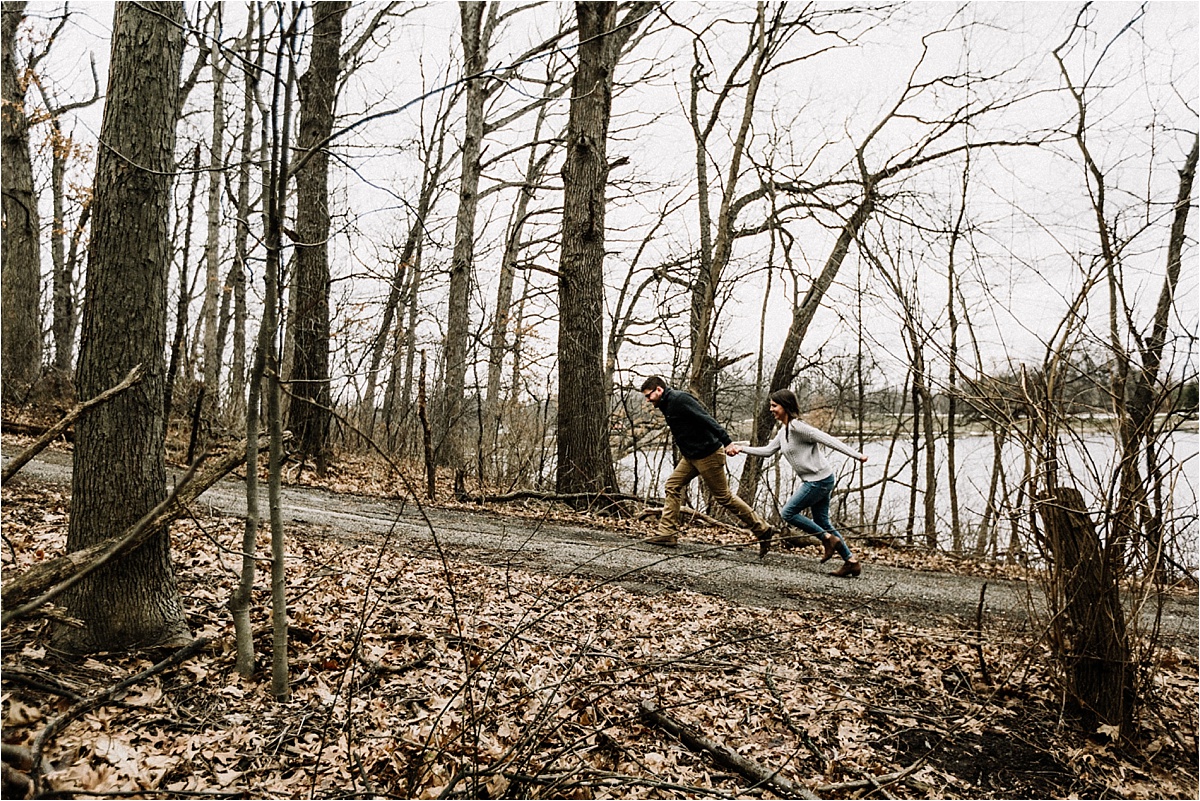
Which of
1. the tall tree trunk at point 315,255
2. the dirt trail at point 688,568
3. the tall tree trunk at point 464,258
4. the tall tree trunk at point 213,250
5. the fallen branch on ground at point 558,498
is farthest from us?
the tall tree trunk at point 213,250

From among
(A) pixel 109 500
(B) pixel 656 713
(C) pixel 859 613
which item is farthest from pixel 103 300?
(C) pixel 859 613

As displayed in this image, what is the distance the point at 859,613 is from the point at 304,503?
6673mm

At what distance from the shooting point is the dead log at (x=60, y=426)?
3.29m

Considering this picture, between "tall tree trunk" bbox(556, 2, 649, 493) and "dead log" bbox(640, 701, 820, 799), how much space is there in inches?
288

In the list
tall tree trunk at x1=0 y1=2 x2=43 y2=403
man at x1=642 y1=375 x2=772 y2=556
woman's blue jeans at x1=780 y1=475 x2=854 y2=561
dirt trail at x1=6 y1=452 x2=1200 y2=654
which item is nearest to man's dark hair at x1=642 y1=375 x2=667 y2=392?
man at x1=642 y1=375 x2=772 y2=556

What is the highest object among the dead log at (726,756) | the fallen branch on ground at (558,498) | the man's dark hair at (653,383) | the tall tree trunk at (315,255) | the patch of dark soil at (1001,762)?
the tall tree trunk at (315,255)

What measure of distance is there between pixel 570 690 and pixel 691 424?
4.96 metres

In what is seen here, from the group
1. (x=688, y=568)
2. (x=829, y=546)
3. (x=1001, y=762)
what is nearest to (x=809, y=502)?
(x=829, y=546)

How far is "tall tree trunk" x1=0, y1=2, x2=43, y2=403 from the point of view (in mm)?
14227

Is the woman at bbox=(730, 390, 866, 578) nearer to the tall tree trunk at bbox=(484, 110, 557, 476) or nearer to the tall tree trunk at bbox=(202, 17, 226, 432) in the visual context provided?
the tall tree trunk at bbox=(484, 110, 557, 476)

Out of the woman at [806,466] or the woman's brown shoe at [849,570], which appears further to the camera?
the woman at [806,466]

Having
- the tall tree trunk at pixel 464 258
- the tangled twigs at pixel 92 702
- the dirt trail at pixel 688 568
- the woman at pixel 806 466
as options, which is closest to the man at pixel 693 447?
the dirt trail at pixel 688 568

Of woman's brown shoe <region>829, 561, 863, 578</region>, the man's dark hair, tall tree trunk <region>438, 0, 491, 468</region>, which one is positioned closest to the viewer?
woman's brown shoe <region>829, 561, 863, 578</region>

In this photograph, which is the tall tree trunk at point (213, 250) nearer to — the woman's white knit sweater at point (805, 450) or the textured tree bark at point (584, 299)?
the textured tree bark at point (584, 299)
